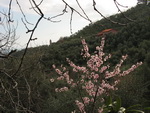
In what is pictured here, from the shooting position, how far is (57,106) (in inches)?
224

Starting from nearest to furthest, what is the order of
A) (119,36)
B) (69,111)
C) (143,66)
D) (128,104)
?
(69,111), (128,104), (143,66), (119,36)

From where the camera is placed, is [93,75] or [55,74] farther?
[55,74]

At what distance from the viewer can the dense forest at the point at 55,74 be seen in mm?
2016

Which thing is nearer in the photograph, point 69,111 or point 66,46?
point 69,111

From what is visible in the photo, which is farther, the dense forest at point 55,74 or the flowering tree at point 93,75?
the flowering tree at point 93,75

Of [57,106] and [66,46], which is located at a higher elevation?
[66,46]

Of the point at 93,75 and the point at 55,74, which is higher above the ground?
the point at 93,75

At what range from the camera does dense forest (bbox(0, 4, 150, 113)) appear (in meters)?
2.02

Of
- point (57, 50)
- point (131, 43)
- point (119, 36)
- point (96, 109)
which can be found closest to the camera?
point (96, 109)

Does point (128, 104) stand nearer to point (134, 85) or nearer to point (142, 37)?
point (134, 85)

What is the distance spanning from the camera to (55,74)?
1070cm

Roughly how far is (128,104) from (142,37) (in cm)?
927

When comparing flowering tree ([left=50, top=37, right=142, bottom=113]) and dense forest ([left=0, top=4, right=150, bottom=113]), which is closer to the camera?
dense forest ([left=0, top=4, right=150, bottom=113])

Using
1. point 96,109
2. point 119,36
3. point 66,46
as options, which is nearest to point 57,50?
point 66,46
